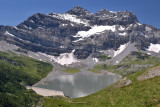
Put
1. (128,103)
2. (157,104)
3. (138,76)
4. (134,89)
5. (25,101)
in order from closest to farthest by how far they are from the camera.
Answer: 1. (157,104)
2. (128,103)
3. (134,89)
4. (138,76)
5. (25,101)

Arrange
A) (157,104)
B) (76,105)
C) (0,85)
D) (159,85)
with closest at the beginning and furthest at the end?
1. (157,104)
2. (159,85)
3. (76,105)
4. (0,85)

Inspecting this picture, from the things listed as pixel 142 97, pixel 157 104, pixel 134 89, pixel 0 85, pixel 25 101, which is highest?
pixel 0 85

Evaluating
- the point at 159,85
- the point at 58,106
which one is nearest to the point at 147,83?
the point at 159,85

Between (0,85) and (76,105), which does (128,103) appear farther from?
(0,85)

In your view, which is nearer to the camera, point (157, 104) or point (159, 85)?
point (157, 104)

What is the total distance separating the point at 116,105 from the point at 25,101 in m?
92.1

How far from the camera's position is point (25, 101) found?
4975 inches

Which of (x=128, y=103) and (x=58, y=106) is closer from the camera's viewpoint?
(x=128, y=103)

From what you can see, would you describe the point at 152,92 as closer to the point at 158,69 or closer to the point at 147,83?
the point at 147,83

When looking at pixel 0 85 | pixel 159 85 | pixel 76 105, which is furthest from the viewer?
pixel 0 85

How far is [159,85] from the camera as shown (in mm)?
57406

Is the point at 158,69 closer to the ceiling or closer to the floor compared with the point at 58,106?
closer to the ceiling

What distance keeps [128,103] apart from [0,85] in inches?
5118

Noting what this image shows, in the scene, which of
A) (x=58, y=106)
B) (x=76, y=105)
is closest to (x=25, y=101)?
(x=58, y=106)
